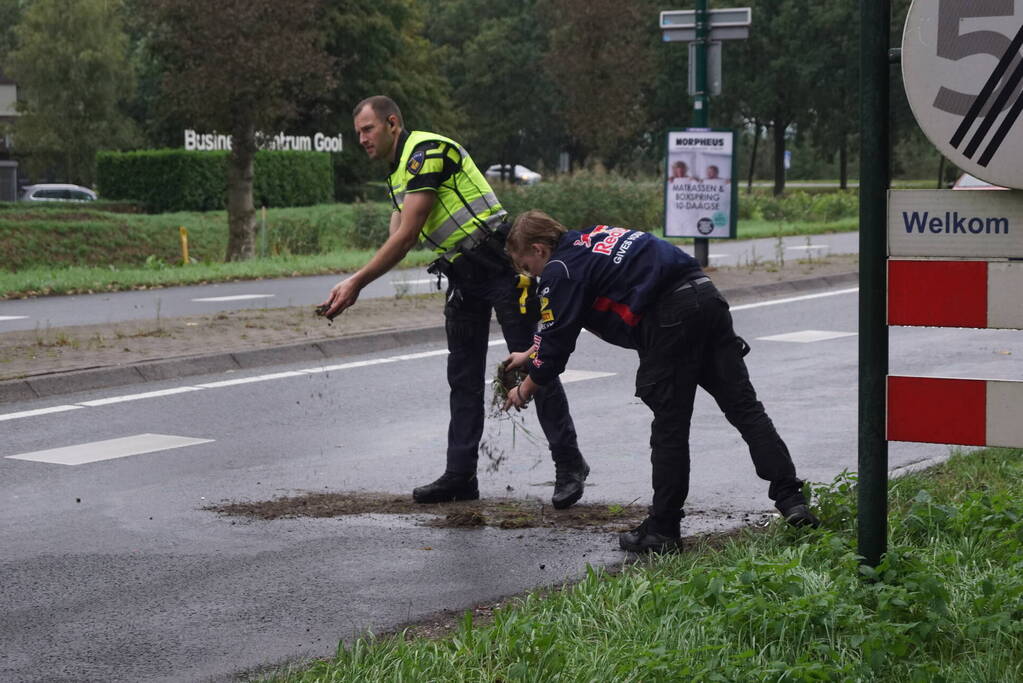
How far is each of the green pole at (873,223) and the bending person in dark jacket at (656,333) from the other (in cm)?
118

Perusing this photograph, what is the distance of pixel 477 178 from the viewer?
285 inches

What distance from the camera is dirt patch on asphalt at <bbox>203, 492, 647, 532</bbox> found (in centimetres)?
675

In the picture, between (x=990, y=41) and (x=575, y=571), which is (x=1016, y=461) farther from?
(x=990, y=41)

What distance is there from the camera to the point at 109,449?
8641mm

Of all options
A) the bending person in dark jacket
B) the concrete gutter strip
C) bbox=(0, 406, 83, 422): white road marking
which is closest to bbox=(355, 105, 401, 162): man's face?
the bending person in dark jacket

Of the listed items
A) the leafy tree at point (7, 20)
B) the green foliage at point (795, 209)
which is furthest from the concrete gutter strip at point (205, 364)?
the leafy tree at point (7, 20)

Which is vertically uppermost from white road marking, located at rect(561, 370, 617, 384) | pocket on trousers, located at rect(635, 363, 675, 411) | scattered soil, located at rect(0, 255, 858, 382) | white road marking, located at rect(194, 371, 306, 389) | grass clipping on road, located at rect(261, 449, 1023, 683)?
pocket on trousers, located at rect(635, 363, 675, 411)

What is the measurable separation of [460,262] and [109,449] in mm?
2641

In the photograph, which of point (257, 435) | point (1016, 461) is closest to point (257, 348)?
point (257, 435)

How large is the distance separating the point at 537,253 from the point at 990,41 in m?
2.17

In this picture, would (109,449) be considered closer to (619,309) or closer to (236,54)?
(619,309)

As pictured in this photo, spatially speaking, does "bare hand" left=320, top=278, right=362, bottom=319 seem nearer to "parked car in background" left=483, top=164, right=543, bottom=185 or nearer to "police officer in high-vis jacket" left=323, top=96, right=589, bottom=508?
"police officer in high-vis jacket" left=323, top=96, right=589, bottom=508

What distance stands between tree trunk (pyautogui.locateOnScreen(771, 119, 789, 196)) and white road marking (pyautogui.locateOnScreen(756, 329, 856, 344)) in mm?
48185

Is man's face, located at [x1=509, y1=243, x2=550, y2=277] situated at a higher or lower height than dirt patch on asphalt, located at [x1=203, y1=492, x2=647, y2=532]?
higher
